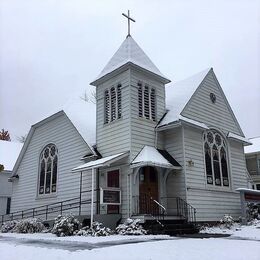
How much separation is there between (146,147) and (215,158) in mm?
4683

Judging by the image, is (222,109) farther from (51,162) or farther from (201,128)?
(51,162)

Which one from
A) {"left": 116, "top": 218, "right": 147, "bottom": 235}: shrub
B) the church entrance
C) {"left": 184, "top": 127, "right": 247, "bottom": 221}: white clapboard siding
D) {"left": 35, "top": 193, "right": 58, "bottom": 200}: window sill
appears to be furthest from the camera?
{"left": 35, "top": 193, "right": 58, "bottom": 200}: window sill

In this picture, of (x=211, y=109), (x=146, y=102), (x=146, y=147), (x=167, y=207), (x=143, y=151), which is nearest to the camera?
(x=143, y=151)

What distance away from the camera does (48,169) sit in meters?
21.9

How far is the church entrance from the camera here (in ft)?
51.7

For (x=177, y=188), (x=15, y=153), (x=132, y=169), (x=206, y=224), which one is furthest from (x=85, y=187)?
(x=15, y=153)

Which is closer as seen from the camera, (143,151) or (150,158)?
(150,158)

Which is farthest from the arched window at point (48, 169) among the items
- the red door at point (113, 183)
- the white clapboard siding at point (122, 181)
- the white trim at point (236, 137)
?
the white trim at point (236, 137)

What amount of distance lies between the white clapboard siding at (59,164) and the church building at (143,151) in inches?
2.5

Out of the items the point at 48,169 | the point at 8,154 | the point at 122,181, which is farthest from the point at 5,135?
the point at 122,181

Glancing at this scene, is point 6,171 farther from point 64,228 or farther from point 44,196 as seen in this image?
point 64,228

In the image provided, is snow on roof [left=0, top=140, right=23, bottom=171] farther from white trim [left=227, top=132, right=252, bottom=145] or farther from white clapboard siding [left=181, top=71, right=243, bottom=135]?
white trim [left=227, top=132, right=252, bottom=145]

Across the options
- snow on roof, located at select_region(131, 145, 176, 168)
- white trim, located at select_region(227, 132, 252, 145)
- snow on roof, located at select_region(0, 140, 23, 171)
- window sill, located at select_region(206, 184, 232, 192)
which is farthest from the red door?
snow on roof, located at select_region(0, 140, 23, 171)

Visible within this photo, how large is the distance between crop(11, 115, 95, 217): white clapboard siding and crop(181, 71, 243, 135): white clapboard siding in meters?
6.08
